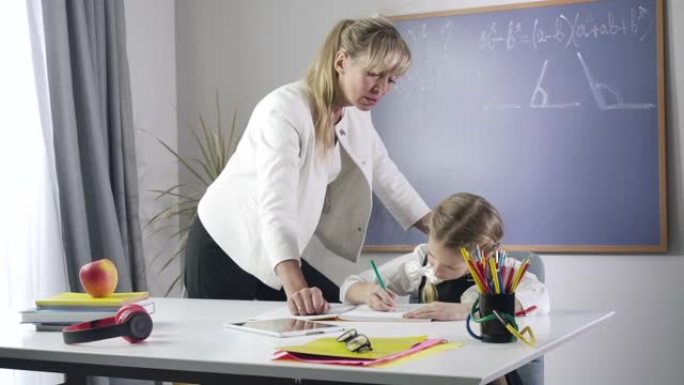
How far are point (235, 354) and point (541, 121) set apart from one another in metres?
2.30

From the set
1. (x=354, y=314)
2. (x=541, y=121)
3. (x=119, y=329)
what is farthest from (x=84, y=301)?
(x=541, y=121)

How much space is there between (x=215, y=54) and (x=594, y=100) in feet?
5.62

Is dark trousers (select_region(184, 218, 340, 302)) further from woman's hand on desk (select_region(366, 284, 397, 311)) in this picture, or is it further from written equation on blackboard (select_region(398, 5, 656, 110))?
written equation on blackboard (select_region(398, 5, 656, 110))

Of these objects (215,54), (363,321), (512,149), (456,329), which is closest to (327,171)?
(363,321)

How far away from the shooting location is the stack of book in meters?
1.94

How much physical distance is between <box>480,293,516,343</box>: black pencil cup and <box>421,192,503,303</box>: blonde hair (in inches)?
19.4

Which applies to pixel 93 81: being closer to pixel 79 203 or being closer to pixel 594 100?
pixel 79 203

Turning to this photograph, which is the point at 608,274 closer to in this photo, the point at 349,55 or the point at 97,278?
the point at 349,55

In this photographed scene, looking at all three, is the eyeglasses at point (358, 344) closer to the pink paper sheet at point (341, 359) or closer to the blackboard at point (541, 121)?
the pink paper sheet at point (341, 359)

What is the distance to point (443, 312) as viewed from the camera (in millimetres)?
1889

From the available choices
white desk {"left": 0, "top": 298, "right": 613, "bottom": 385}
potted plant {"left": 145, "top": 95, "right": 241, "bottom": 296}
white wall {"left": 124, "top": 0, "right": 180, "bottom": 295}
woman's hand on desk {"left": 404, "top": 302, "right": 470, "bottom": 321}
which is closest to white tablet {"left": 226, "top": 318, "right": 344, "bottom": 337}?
white desk {"left": 0, "top": 298, "right": 613, "bottom": 385}

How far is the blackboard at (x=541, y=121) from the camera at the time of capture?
341cm

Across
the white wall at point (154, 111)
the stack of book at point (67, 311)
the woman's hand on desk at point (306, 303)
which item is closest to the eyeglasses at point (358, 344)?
the woman's hand on desk at point (306, 303)

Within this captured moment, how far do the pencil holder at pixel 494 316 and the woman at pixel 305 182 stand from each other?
1.86ft
